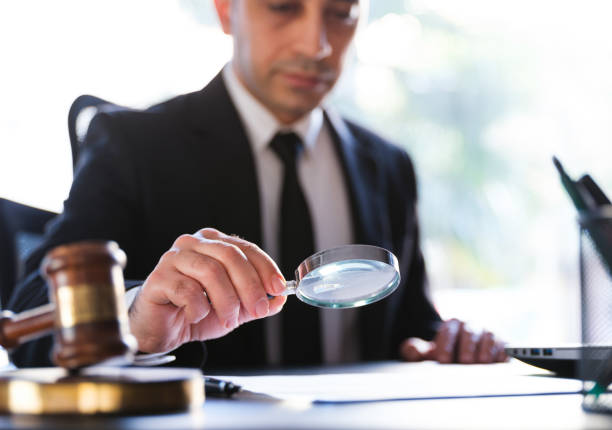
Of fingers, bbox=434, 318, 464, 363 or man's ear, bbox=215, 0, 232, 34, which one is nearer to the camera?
fingers, bbox=434, 318, 464, 363

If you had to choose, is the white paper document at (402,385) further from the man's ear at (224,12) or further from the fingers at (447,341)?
the man's ear at (224,12)

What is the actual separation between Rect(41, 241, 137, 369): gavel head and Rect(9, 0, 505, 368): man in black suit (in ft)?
3.19

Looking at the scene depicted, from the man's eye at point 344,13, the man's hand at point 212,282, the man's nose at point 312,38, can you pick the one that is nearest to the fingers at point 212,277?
the man's hand at point 212,282

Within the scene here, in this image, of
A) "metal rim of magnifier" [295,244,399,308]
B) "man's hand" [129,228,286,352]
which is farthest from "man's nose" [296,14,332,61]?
"metal rim of magnifier" [295,244,399,308]

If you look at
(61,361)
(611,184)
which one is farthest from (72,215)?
(611,184)

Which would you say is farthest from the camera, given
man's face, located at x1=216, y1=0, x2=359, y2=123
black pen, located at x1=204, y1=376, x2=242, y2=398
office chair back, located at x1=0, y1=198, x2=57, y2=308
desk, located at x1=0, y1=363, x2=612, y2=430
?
man's face, located at x1=216, y1=0, x2=359, y2=123

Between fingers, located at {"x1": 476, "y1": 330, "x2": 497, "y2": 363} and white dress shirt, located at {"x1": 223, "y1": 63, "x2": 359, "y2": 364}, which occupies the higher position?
white dress shirt, located at {"x1": 223, "y1": 63, "x2": 359, "y2": 364}

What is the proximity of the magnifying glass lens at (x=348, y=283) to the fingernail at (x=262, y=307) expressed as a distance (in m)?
0.05

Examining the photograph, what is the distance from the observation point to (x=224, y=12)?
217 centimetres

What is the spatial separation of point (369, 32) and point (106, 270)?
16.4 ft

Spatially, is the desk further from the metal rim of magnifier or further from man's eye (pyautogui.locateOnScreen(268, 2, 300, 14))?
man's eye (pyautogui.locateOnScreen(268, 2, 300, 14))

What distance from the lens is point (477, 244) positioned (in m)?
5.41

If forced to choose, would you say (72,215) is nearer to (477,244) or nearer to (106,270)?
(106,270)

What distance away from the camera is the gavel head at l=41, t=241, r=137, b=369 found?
619mm
